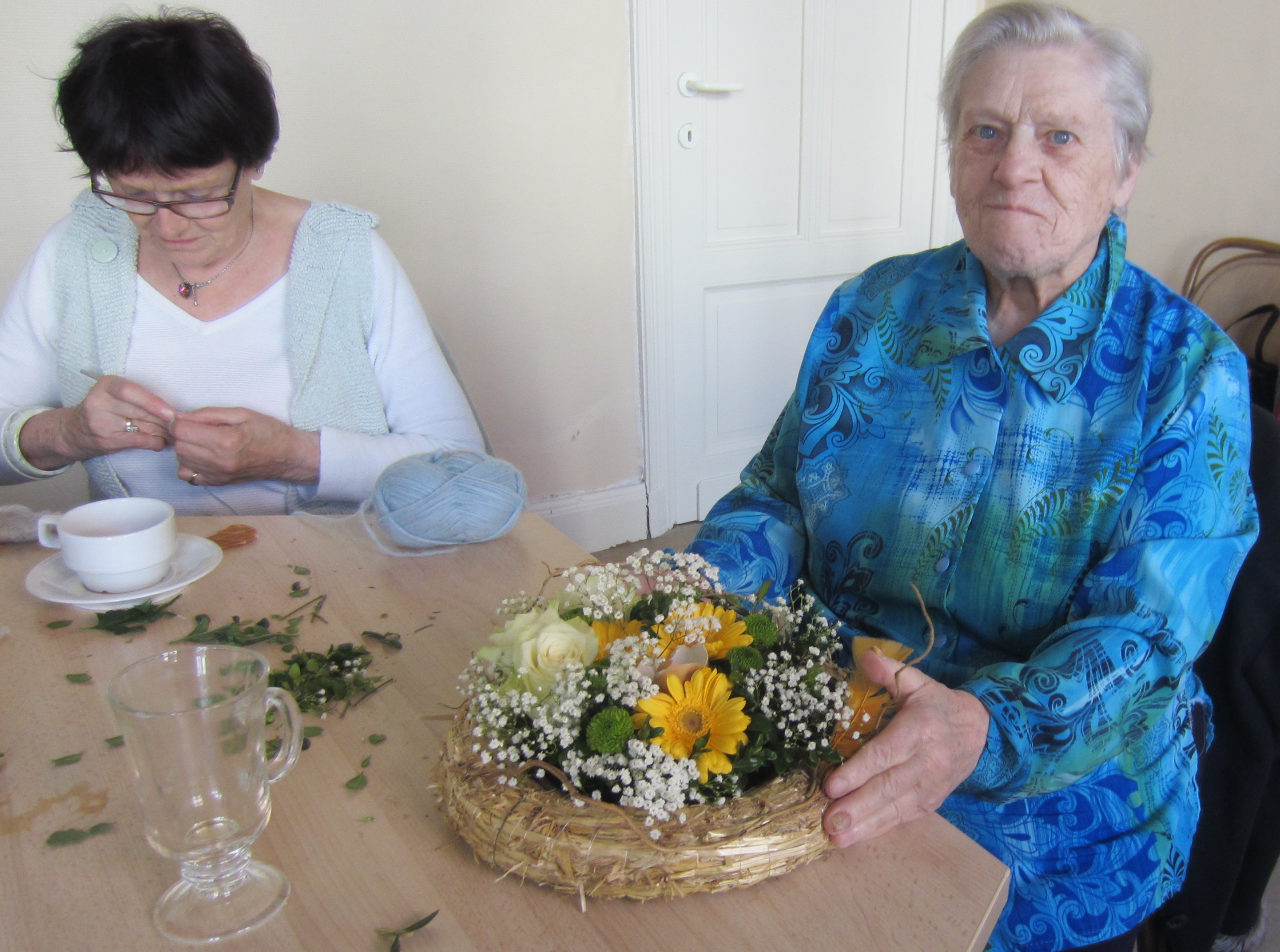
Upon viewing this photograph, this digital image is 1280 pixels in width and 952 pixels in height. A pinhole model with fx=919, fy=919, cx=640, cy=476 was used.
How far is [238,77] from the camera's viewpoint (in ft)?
4.38

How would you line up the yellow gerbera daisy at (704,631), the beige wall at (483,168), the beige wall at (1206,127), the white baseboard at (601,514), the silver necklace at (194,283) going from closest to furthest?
the yellow gerbera daisy at (704,631) < the silver necklace at (194,283) < the beige wall at (483,168) < the beige wall at (1206,127) < the white baseboard at (601,514)

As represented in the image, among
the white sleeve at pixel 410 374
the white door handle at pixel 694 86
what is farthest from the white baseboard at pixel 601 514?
the white sleeve at pixel 410 374

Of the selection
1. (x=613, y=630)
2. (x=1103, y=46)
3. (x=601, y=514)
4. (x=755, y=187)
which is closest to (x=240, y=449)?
(x=613, y=630)

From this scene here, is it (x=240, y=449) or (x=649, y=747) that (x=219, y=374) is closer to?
(x=240, y=449)

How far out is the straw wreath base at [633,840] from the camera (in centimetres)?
60

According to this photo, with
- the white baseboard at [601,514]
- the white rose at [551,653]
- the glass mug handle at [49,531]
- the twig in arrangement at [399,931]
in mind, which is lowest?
the white baseboard at [601,514]

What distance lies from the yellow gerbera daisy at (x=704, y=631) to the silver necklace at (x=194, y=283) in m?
1.13

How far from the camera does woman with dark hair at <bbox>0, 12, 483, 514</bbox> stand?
1.32m

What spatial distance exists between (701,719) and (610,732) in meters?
0.07

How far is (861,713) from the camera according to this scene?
2.41 feet

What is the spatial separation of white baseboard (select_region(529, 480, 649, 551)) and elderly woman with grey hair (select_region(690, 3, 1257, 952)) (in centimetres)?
174

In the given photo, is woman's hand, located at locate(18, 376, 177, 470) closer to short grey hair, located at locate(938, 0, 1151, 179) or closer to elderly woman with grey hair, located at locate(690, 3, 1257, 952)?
elderly woman with grey hair, located at locate(690, 3, 1257, 952)

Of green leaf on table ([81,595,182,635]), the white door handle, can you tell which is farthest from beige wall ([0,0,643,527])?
green leaf on table ([81,595,182,635])

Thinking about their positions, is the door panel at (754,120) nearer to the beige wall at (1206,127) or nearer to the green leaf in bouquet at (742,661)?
the beige wall at (1206,127)
